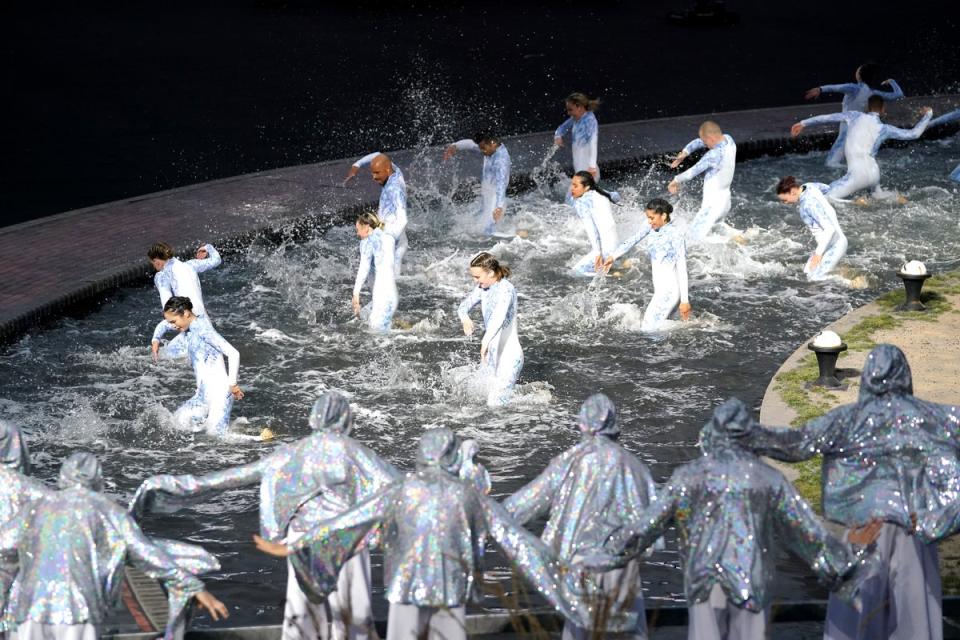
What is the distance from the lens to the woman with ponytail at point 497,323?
12.0 m

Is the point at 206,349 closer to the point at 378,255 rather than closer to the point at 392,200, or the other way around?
the point at 378,255

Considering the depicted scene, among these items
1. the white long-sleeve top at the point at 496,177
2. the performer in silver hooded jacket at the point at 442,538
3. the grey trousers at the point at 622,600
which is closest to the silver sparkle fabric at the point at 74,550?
the performer in silver hooded jacket at the point at 442,538

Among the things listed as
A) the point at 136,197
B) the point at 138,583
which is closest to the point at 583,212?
the point at 136,197

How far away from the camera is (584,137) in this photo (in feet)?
60.3

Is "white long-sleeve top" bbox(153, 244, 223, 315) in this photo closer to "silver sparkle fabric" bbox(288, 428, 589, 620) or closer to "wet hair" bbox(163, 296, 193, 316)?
"wet hair" bbox(163, 296, 193, 316)

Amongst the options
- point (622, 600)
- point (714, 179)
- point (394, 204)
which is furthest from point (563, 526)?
point (714, 179)

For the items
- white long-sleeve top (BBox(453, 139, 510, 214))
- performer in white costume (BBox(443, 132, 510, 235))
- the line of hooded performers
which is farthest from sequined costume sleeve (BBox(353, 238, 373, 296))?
the line of hooded performers

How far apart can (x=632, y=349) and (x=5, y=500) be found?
24.4 feet

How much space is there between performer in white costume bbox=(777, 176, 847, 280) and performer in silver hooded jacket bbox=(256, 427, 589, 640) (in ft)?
28.8

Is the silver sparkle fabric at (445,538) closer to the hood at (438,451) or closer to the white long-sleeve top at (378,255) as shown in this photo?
the hood at (438,451)

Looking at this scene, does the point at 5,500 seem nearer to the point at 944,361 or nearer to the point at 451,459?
the point at 451,459

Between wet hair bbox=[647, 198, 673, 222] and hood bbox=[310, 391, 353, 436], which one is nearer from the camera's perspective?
hood bbox=[310, 391, 353, 436]

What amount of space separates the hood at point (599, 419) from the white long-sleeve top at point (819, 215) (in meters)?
8.38

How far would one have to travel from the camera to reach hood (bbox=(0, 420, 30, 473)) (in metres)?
7.21
